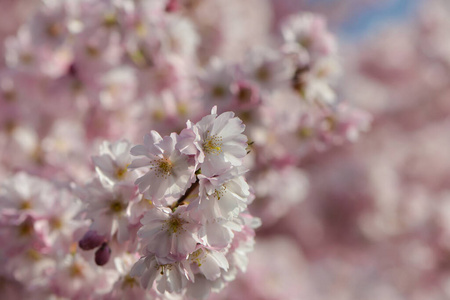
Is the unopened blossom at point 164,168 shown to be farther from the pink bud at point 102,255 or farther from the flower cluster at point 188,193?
the pink bud at point 102,255

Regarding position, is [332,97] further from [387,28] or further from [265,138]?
[387,28]

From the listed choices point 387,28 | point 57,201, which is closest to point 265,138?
point 57,201

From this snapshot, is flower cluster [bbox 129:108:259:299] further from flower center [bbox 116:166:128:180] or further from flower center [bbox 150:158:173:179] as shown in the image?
flower center [bbox 116:166:128:180]

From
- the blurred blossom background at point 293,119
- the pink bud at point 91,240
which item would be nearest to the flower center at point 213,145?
the pink bud at point 91,240

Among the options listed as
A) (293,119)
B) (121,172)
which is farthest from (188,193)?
(293,119)

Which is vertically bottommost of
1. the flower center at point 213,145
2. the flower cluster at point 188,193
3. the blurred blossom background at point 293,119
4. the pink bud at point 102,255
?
the pink bud at point 102,255

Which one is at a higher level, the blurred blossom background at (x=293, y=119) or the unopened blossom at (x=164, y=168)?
the blurred blossom background at (x=293, y=119)
